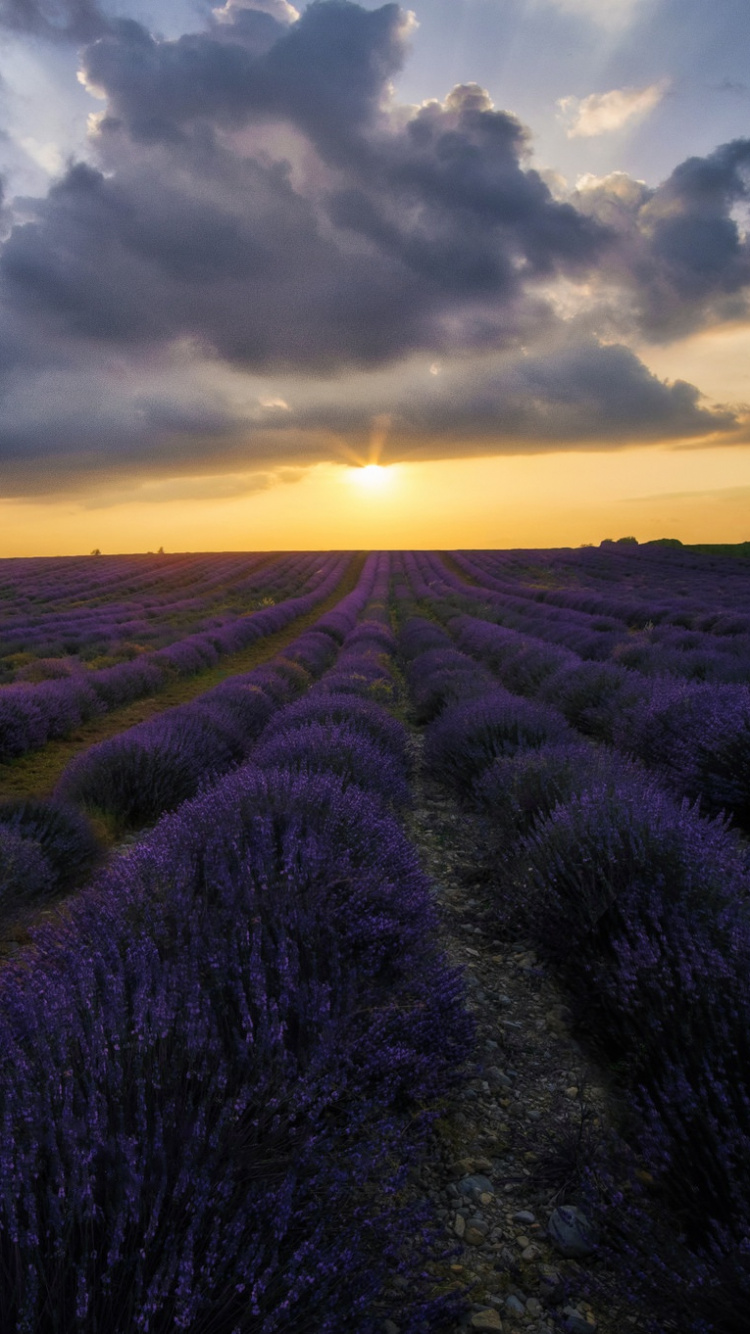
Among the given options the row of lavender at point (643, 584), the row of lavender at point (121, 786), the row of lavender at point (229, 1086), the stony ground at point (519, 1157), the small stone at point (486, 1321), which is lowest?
the stony ground at point (519, 1157)

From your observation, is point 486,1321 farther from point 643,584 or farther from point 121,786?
Answer: point 643,584

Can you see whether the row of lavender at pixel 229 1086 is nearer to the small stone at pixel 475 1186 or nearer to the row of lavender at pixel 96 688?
the small stone at pixel 475 1186

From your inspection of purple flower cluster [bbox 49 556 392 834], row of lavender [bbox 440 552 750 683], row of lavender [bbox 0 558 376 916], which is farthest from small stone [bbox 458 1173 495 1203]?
row of lavender [bbox 440 552 750 683]

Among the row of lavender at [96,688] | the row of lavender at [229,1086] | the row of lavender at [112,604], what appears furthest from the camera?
the row of lavender at [112,604]

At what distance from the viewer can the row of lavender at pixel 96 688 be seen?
293 inches

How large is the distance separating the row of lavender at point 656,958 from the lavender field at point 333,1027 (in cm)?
1

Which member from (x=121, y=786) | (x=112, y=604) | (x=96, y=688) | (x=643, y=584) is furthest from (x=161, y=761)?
(x=643, y=584)

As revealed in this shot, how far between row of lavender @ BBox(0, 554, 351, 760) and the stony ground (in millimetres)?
5713

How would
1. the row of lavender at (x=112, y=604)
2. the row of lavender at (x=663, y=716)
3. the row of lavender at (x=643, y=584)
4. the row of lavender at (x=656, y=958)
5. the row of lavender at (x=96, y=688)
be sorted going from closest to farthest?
the row of lavender at (x=656, y=958) → the row of lavender at (x=663, y=716) → the row of lavender at (x=96, y=688) → the row of lavender at (x=112, y=604) → the row of lavender at (x=643, y=584)

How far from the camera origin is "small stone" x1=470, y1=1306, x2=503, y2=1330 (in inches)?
63.5

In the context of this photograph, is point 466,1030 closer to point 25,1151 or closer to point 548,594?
point 25,1151

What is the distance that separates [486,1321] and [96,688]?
9031mm

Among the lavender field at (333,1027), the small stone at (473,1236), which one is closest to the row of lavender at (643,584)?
the lavender field at (333,1027)

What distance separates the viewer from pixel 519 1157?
84.0 inches
